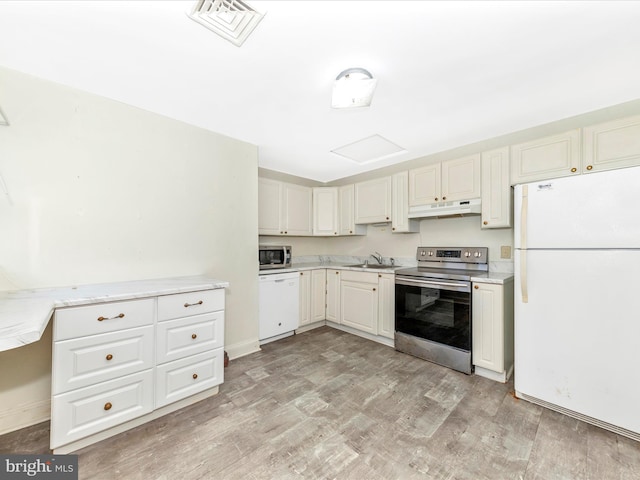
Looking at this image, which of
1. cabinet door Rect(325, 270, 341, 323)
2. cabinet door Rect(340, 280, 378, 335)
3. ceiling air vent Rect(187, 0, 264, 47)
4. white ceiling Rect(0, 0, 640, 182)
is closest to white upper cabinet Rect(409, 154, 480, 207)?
white ceiling Rect(0, 0, 640, 182)

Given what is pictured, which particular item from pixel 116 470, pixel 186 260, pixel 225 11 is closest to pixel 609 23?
pixel 225 11

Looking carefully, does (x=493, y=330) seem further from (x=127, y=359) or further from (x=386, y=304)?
(x=127, y=359)

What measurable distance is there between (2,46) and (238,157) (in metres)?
1.61

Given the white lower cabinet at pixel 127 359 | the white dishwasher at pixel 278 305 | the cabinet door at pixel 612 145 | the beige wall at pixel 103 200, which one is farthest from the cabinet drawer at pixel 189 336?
the cabinet door at pixel 612 145

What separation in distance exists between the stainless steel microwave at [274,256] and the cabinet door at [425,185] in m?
1.78

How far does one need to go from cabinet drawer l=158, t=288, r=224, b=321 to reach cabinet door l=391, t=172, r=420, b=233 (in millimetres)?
2289

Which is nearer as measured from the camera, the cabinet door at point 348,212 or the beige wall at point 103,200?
the beige wall at point 103,200

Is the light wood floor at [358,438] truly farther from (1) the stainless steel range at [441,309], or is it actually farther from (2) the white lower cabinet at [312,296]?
(2) the white lower cabinet at [312,296]

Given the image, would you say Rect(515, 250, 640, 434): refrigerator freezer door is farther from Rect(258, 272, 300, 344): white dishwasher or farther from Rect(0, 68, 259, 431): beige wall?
Rect(0, 68, 259, 431): beige wall

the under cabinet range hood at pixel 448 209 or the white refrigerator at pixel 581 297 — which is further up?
the under cabinet range hood at pixel 448 209

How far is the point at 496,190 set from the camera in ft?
8.25

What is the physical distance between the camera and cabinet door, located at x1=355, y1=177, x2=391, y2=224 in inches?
137

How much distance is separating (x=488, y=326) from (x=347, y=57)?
2475 mm

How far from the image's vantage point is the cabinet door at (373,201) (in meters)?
3.47
